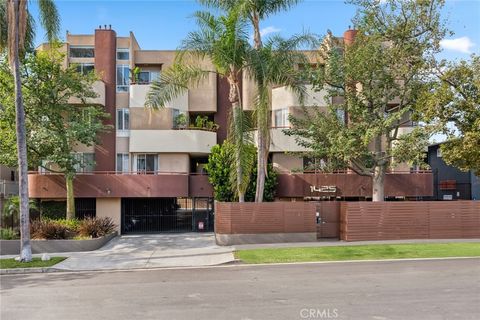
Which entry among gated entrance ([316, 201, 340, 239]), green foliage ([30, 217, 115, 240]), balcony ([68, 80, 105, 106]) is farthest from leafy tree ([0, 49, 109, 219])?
gated entrance ([316, 201, 340, 239])

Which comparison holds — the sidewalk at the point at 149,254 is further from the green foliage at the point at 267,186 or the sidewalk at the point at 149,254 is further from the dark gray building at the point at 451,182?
the dark gray building at the point at 451,182

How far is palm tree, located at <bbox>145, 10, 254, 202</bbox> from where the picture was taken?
2028 cm

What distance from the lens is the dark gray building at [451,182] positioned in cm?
3719

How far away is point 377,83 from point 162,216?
14270 millimetres

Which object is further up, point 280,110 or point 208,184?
point 280,110

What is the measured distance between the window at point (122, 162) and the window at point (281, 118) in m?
9.64

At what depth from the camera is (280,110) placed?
1133 inches

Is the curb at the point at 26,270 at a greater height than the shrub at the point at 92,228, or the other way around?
the shrub at the point at 92,228

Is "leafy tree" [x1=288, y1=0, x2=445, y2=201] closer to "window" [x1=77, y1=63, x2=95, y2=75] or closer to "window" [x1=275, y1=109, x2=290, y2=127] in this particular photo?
"window" [x1=275, y1=109, x2=290, y2=127]

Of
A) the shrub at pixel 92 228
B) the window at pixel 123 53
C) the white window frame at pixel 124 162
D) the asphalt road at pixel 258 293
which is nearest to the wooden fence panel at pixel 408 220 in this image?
the asphalt road at pixel 258 293

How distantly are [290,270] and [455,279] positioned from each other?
15.3ft

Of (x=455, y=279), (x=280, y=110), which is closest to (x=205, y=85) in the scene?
(x=280, y=110)

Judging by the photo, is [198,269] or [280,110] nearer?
[198,269]

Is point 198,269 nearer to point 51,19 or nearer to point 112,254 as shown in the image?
point 112,254
